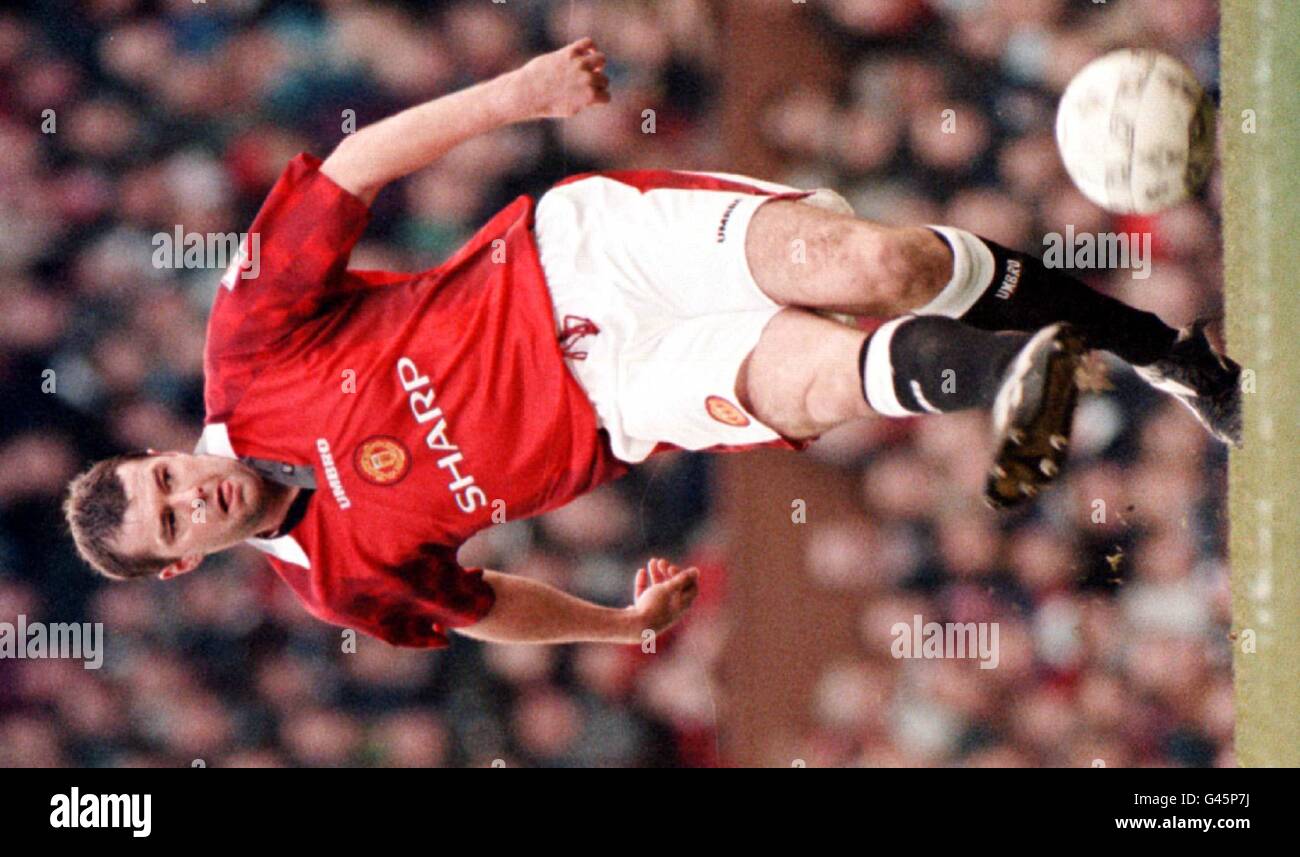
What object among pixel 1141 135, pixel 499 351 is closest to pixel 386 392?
pixel 499 351

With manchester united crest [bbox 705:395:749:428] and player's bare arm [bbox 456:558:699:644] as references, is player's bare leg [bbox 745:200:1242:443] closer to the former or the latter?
manchester united crest [bbox 705:395:749:428]

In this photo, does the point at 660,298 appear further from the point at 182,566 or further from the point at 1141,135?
the point at 182,566

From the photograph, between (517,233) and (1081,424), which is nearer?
(517,233)

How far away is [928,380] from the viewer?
6.38ft

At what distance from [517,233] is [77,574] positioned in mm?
1196

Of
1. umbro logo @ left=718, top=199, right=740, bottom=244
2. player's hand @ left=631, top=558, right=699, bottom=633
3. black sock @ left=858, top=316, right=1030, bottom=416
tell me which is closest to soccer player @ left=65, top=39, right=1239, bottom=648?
umbro logo @ left=718, top=199, right=740, bottom=244

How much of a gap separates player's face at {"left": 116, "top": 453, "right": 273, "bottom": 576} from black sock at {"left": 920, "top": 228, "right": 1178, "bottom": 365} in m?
1.29

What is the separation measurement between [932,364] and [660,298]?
1.90 ft

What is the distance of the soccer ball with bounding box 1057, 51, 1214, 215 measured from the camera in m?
2.26

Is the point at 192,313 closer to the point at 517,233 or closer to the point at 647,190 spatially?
the point at 517,233

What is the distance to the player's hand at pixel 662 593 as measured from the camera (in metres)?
2.74

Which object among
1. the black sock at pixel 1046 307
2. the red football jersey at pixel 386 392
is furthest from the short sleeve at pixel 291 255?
the black sock at pixel 1046 307
